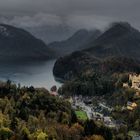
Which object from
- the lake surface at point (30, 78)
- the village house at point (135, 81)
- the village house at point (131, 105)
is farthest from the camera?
the lake surface at point (30, 78)

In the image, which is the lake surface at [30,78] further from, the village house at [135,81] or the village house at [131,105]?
the village house at [131,105]

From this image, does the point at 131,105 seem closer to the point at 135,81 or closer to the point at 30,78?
the point at 135,81

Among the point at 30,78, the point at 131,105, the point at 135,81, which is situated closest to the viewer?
the point at 131,105

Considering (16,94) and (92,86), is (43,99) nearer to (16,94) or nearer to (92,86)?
(16,94)

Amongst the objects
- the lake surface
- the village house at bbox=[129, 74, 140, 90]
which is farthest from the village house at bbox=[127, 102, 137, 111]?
the lake surface

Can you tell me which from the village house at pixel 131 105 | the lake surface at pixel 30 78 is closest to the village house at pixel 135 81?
the village house at pixel 131 105

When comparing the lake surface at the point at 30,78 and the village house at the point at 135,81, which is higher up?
the village house at the point at 135,81

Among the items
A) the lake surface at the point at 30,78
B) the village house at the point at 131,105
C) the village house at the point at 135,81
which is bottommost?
the village house at the point at 131,105

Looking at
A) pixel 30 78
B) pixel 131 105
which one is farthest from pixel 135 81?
pixel 30 78

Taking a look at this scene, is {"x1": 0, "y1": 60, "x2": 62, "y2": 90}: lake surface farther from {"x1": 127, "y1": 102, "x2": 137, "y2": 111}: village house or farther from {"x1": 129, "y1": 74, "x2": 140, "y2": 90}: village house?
{"x1": 127, "y1": 102, "x2": 137, "y2": 111}: village house

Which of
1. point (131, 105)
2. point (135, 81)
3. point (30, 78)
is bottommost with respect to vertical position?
point (131, 105)

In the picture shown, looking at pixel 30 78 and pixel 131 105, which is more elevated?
pixel 30 78
